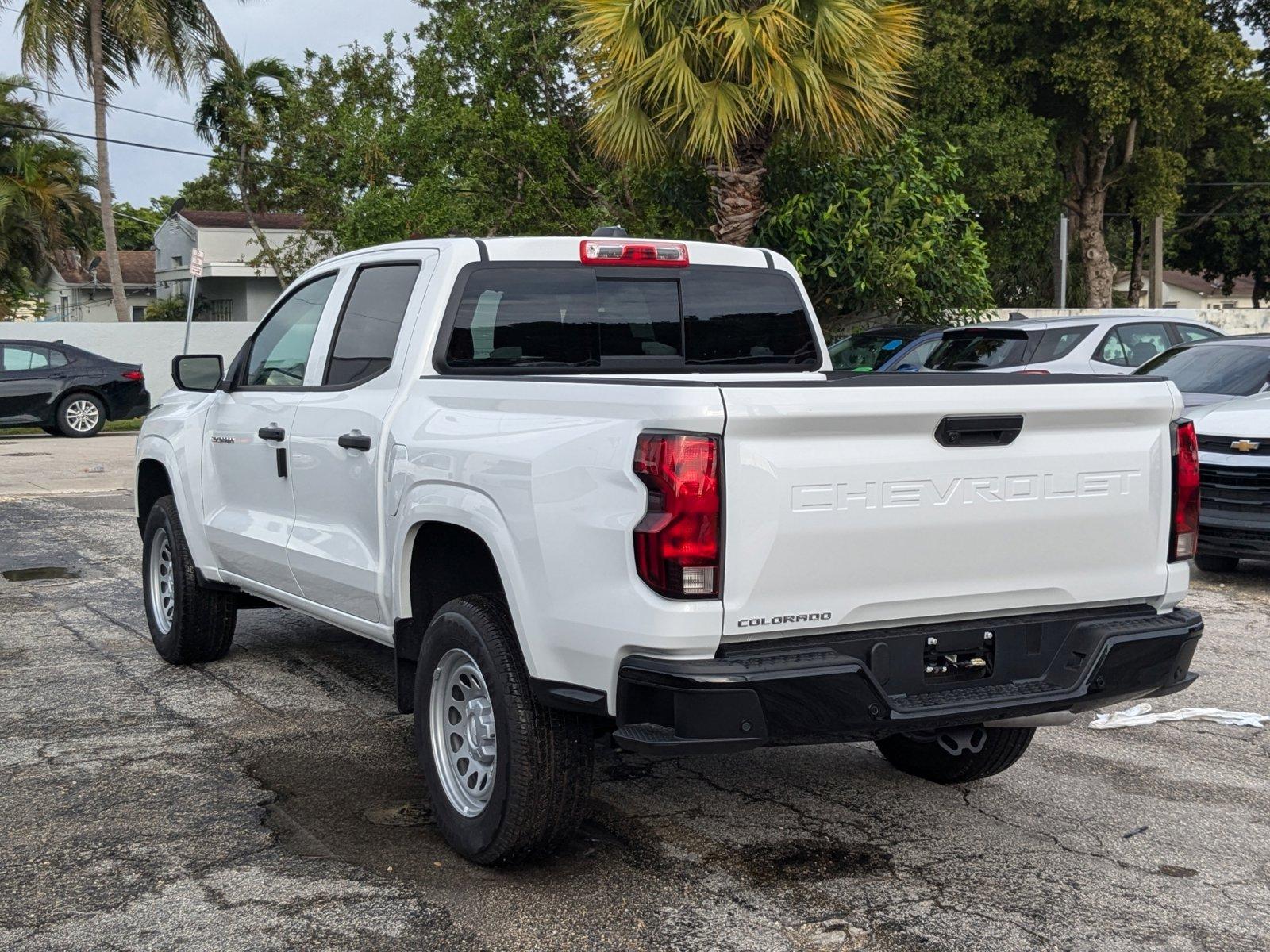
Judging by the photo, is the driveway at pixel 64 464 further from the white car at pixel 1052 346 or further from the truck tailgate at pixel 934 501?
the truck tailgate at pixel 934 501

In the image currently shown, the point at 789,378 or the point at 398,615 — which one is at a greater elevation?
the point at 789,378

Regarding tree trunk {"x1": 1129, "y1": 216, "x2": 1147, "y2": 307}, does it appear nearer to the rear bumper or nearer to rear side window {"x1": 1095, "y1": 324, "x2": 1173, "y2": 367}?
rear side window {"x1": 1095, "y1": 324, "x2": 1173, "y2": 367}

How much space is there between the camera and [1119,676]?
4066 mm

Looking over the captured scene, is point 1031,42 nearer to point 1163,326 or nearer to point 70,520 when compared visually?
point 1163,326

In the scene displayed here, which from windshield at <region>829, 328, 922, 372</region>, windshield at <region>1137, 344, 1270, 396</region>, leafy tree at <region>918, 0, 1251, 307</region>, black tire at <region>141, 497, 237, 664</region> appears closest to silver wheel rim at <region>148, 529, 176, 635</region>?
black tire at <region>141, 497, 237, 664</region>

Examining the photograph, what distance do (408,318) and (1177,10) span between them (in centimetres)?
2476

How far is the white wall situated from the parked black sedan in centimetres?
670

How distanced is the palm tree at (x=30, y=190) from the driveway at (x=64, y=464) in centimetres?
2049

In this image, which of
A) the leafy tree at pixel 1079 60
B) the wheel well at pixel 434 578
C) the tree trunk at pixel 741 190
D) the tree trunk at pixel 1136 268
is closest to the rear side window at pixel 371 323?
the wheel well at pixel 434 578

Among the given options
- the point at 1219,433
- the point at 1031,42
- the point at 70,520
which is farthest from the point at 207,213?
the point at 1219,433

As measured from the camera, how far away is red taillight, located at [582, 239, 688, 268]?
17.3 ft

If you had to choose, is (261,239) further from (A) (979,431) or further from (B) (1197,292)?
(B) (1197,292)

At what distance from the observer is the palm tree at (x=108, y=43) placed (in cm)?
3247

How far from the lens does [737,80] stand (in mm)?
15969
